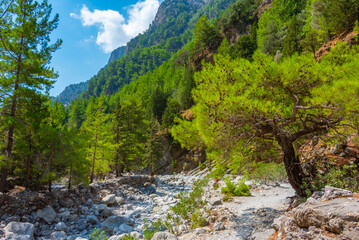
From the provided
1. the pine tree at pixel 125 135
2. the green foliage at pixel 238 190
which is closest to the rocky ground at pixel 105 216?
the green foliage at pixel 238 190

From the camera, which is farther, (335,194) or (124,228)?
(124,228)

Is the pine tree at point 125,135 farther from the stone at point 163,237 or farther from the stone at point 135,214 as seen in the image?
the stone at point 163,237

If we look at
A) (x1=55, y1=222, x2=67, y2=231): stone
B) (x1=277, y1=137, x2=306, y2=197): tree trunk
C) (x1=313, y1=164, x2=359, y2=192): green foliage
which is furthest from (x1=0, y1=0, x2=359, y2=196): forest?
(x1=55, y1=222, x2=67, y2=231): stone

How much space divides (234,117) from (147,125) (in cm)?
2560

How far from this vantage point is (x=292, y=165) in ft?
21.5

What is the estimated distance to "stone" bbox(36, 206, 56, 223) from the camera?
957cm

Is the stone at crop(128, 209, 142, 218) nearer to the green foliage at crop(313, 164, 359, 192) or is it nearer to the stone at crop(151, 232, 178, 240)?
the stone at crop(151, 232, 178, 240)

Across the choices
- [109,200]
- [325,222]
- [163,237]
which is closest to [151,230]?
[163,237]

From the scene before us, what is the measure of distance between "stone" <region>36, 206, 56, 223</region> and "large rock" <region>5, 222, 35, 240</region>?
2036 millimetres

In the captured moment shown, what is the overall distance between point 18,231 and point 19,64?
860cm

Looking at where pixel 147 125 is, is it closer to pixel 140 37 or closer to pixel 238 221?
pixel 238 221

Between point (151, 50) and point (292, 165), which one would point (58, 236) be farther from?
point (151, 50)

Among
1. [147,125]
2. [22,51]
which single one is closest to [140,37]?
[147,125]

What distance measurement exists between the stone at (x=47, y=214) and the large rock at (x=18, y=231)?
6.68 ft
